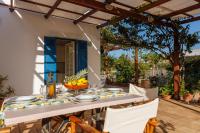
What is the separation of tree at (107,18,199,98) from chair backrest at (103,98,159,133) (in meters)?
5.04

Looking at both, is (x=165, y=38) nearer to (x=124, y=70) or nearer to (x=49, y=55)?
(x=49, y=55)

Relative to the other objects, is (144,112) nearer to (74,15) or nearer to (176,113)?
(176,113)

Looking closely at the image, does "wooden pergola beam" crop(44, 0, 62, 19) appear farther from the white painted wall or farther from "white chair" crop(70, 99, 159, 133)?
"white chair" crop(70, 99, 159, 133)

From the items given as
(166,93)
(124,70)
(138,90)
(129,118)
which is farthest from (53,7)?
(124,70)

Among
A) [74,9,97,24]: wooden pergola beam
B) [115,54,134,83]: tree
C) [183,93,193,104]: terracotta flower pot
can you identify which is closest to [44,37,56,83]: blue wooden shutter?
[74,9,97,24]: wooden pergola beam

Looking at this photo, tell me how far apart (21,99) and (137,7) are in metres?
3.97

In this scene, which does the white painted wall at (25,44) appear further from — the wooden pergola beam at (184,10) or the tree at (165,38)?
the wooden pergola beam at (184,10)

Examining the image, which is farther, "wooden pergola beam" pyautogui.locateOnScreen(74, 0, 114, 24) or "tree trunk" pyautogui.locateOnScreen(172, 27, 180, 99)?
"tree trunk" pyautogui.locateOnScreen(172, 27, 180, 99)

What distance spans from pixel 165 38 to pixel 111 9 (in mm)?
2742

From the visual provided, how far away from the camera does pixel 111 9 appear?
4836 mm

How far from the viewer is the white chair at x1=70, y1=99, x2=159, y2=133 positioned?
5.47 ft

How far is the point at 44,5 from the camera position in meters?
4.92

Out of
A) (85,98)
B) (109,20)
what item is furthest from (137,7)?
(85,98)

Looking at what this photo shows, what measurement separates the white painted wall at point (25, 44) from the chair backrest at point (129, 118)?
13.9ft
